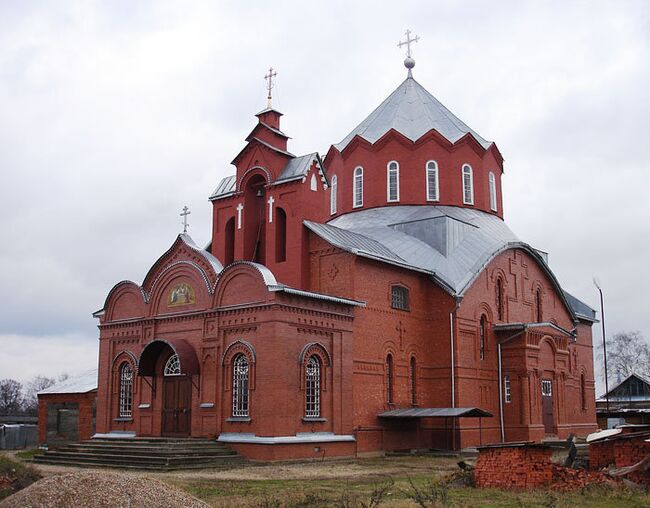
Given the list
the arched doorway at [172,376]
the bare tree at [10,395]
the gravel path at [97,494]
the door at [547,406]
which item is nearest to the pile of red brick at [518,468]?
the gravel path at [97,494]

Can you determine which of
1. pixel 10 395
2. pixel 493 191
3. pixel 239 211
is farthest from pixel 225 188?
pixel 10 395

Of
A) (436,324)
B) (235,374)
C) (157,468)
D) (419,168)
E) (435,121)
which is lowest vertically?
(157,468)

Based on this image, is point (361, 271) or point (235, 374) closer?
point (235, 374)

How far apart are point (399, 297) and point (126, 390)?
28.8ft

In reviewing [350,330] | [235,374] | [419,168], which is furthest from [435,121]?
[235,374]

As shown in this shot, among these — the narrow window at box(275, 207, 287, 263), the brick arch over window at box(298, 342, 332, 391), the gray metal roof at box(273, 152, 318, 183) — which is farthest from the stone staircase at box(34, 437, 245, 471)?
the gray metal roof at box(273, 152, 318, 183)

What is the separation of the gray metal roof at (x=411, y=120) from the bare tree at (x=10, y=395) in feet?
172

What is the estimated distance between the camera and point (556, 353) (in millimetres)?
27906

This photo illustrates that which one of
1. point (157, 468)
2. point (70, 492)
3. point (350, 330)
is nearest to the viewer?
point (70, 492)

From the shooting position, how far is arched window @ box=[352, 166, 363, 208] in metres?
29.5

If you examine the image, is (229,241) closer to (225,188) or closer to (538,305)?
(225,188)

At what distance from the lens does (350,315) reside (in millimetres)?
22203

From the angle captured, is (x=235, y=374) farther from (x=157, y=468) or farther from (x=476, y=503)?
(x=476, y=503)

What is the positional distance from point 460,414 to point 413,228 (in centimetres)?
782
